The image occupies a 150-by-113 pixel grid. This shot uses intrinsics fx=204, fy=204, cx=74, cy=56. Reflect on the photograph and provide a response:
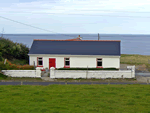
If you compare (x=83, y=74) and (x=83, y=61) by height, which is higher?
(x=83, y=61)

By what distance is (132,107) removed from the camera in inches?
408

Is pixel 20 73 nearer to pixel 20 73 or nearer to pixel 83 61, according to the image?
pixel 20 73

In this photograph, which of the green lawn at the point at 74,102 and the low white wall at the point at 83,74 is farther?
the low white wall at the point at 83,74

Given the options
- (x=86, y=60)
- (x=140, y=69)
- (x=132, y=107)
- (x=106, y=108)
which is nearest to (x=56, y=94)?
(x=106, y=108)

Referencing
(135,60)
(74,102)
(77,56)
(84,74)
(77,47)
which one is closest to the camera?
(74,102)

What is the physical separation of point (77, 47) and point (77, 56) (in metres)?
2.42

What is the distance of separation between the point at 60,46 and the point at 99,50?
19.9ft

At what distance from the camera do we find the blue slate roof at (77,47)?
2956 centimetres

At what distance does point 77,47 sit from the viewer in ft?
102

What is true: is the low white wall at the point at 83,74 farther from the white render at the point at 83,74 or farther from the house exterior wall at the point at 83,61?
the house exterior wall at the point at 83,61

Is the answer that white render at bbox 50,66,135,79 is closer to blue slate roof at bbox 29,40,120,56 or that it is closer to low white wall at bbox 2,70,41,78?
low white wall at bbox 2,70,41,78

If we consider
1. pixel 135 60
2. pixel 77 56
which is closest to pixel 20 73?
pixel 77 56

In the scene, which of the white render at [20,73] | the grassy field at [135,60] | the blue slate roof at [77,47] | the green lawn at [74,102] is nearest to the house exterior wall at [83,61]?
the blue slate roof at [77,47]

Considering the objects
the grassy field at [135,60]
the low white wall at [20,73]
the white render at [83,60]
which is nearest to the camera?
the low white wall at [20,73]
